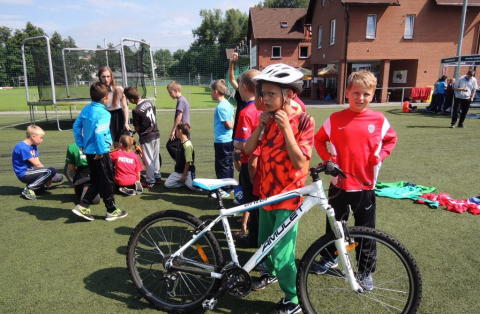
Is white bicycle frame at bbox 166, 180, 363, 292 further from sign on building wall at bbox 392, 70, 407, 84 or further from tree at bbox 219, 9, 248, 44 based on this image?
tree at bbox 219, 9, 248, 44

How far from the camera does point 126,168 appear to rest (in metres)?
5.65

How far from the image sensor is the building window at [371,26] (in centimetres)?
2323

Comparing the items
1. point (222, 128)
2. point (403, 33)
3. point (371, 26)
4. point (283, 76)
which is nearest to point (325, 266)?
point (283, 76)

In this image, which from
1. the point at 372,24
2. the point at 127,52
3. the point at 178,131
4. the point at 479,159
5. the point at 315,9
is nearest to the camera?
the point at 178,131

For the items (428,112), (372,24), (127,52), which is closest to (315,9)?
(372,24)

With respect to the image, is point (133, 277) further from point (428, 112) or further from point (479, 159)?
point (428, 112)

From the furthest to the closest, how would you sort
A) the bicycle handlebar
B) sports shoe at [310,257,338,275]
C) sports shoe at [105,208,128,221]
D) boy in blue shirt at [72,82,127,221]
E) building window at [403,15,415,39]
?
building window at [403,15,415,39]
sports shoe at [105,208,128,221]
boy in blue shirt at [72,82,127,221]
sports shoe at [310,257,338,275]
the bicycle handlebar

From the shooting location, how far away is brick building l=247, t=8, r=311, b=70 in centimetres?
3653

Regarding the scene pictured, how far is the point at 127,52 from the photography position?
470 inches

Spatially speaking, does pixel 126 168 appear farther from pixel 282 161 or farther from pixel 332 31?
pixel 332 31

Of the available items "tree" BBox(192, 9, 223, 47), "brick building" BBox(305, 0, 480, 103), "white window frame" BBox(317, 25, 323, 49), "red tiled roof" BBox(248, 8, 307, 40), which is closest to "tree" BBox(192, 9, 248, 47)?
"tree" BBox(192, 9, 223, 47)

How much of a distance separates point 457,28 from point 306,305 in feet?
92.8

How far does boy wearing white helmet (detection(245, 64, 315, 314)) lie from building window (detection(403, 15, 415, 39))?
25.5 m

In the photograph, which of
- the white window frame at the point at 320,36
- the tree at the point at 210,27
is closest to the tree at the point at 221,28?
the tree at the point at 210,27
